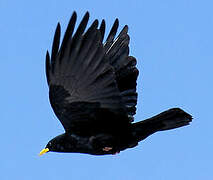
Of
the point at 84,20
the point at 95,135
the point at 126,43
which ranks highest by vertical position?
the point at 126,43

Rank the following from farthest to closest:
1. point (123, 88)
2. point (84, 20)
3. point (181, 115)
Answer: point (123, 88)
point (181, 115)
point (84, 20)

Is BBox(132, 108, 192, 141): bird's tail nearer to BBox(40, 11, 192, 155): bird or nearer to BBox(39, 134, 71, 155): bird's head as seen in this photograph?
BBox(40, 11, 192, 155): bird

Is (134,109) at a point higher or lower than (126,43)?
lower

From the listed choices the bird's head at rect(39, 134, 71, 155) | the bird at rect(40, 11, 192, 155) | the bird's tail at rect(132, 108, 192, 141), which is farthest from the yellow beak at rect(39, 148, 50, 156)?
the bird's tail at rect(132, 108, 192, 141)

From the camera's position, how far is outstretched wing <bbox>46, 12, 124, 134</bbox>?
43.4 ft

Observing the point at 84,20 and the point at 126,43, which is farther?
the point at 126,43

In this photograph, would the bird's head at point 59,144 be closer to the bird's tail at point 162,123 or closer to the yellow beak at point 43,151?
the yellow beak at point 43,151

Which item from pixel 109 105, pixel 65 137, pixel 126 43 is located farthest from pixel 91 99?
pixel 126 43

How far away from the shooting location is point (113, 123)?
46.3 feet

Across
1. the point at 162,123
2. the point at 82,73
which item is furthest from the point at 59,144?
the point at 162,123

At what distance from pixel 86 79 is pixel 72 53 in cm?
52

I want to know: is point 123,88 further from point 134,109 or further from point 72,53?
point 72,53

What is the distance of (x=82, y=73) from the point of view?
43.9 feet

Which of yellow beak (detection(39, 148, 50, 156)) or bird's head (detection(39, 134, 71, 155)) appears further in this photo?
yellow beak (detection(39, 148, 50, 156))
